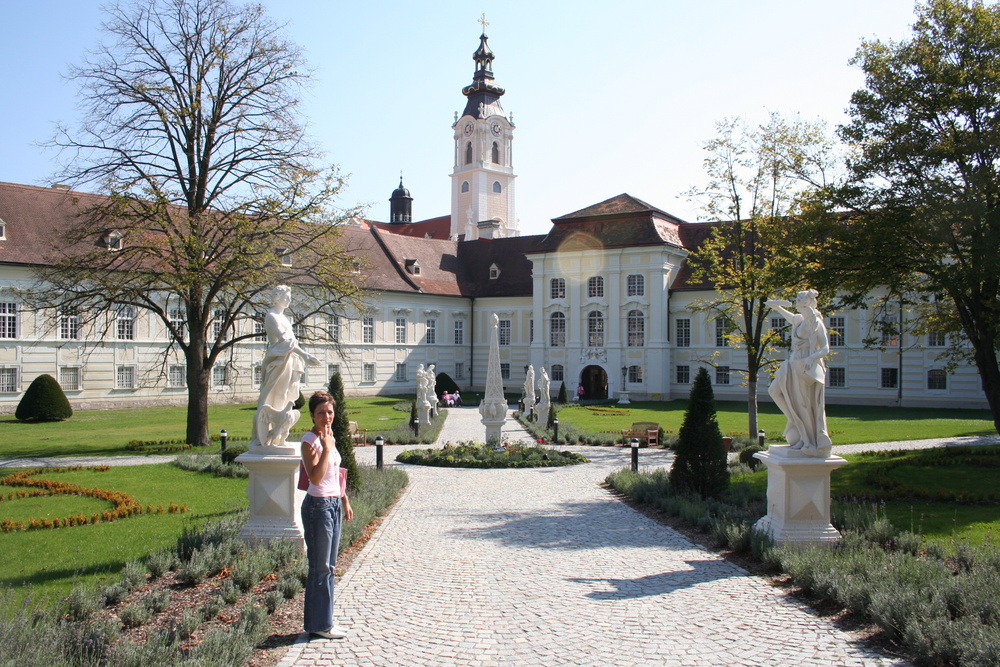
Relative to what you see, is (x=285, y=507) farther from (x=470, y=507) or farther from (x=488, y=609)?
(x=470, y=507)

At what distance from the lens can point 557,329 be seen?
46688 mm

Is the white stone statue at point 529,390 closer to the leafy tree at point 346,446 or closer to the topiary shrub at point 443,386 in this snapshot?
the topiary shrub at point 443,386

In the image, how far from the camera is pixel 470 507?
41.5 ft

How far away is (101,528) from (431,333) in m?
38.8

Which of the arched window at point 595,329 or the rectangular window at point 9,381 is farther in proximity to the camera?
the arched window at point 595,329

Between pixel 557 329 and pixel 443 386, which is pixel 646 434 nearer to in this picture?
pixel 443 386

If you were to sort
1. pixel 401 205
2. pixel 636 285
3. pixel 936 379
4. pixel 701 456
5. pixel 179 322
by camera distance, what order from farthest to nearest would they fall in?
pixel 401 205, pixel 636 285, pixel 936 379, pixel 179 322, pixel 701 456

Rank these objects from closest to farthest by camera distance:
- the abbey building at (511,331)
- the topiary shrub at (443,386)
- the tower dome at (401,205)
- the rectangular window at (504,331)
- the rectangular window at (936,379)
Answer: the abbey building at (511,331)
the rectangular window at (936,379)
the topiary shrub at (443,386)
the rectangular window at (504,331)
the tower dome at (401,205)

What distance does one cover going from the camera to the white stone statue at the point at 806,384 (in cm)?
900

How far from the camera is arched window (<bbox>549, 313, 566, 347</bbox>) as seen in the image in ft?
153

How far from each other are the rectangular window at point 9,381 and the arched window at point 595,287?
29.4m

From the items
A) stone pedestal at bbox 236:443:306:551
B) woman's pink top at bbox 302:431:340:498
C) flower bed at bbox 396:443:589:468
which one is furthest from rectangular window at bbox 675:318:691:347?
woman's pink top at bbox 302:431:340:498

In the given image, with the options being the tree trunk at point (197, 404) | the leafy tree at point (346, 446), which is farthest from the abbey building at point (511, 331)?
the leafy tree at point (346, 446)

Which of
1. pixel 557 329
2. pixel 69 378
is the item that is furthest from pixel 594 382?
pixel 69 378
